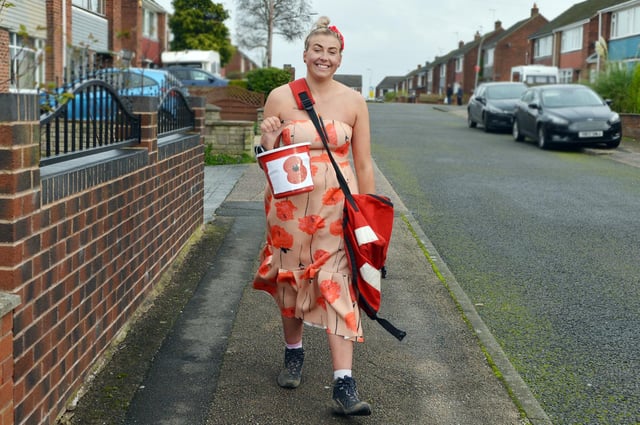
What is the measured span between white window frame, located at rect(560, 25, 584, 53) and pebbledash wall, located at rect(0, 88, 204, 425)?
181ft

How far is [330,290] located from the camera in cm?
391

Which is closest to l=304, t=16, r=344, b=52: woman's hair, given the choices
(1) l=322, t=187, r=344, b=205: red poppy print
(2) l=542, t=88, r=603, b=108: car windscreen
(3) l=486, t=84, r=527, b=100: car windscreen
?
(1) l=322, t=187, r=344, b=205: red poppy print

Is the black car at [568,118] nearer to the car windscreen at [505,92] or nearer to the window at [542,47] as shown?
the car windscreen at [505,92]

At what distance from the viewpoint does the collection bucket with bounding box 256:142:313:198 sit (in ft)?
12.5

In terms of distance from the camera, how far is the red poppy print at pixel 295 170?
12.5ft

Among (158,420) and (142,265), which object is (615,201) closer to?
(142,265)

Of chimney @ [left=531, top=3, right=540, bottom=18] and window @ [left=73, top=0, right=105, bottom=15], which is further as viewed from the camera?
chimney @ [left=531, top=3, right=540, bottom=18]

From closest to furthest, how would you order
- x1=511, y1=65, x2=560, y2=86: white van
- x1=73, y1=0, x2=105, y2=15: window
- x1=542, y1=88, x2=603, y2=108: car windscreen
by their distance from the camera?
1. x1=73, y1=0, x2=105, y2=15: window
2. x1=542, y1=88, x2=603, y2=108: car windscreen
3. x1=511, y1=65, x2=560, y2=86: white van

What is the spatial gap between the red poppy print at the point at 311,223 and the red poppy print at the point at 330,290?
0.25 meters

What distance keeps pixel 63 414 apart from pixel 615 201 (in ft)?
30.1

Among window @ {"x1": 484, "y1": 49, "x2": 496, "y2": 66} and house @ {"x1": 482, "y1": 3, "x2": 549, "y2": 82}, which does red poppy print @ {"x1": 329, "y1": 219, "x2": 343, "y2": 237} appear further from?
window @ {"x1": 484, "y1": 49, "x2": 496, "y2": 66}

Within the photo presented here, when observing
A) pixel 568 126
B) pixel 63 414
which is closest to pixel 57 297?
pixel 63 414

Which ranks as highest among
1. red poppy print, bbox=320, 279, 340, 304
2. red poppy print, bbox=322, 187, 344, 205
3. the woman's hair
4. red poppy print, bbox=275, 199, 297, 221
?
the woman's hair

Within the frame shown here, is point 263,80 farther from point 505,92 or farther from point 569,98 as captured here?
point 569,98
